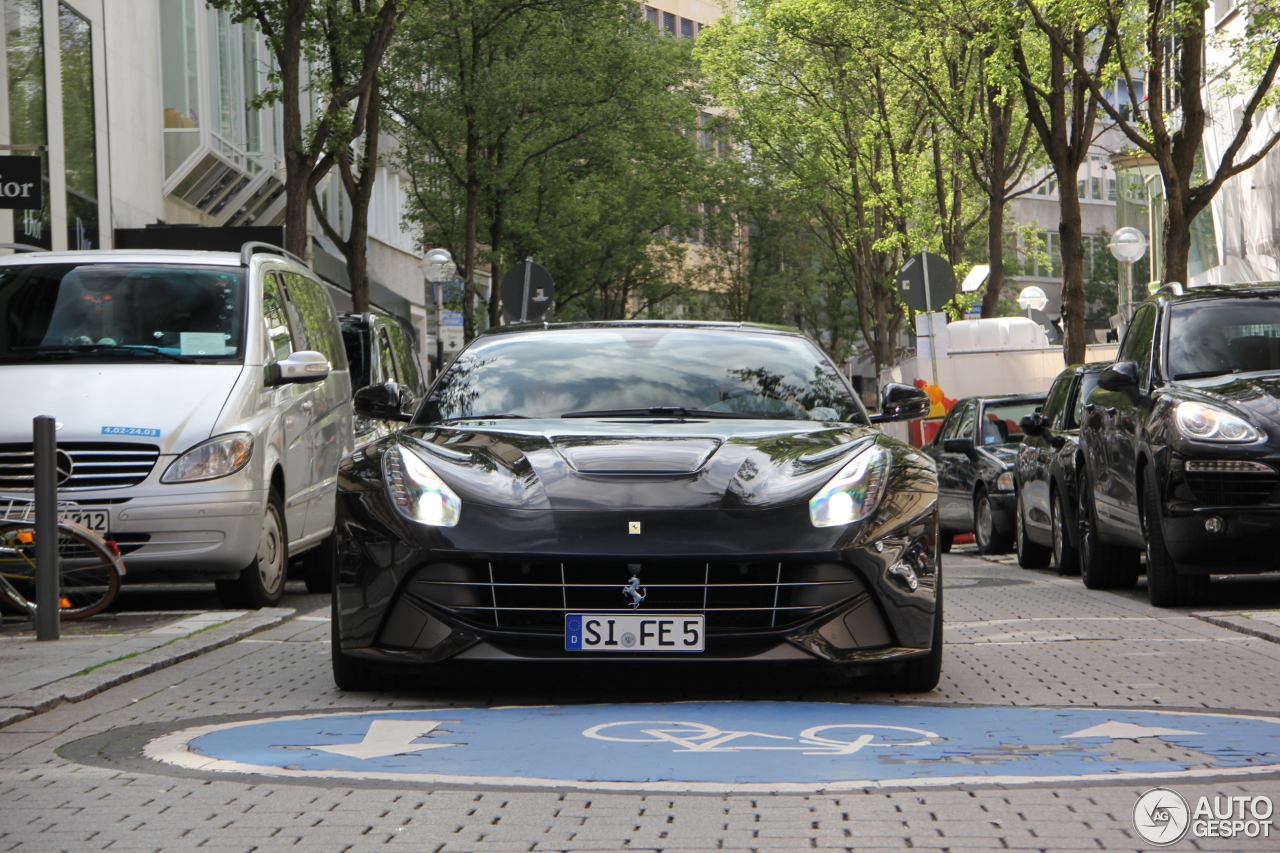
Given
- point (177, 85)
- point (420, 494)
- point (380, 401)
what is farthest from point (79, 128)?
point (420, 494)

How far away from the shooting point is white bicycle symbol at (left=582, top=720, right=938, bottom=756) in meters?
5.57

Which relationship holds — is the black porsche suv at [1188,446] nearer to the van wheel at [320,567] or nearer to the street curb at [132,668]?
the street curb at [132,668]

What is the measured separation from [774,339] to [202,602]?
4.90 metres

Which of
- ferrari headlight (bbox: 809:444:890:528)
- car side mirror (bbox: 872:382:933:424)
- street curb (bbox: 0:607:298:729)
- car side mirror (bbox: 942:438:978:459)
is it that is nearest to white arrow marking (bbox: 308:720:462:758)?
street curb (bbox: 0:607:298:729)

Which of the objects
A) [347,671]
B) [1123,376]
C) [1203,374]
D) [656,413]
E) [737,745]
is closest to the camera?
[737,745]

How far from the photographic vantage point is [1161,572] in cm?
1066

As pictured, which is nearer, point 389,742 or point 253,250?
point 389,742

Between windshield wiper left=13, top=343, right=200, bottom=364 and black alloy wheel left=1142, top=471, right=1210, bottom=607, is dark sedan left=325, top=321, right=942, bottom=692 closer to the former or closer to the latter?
windshield wiper left=13, top=343, right=200, bottom=364

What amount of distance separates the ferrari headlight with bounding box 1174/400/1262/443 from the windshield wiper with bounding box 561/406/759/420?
147 inches

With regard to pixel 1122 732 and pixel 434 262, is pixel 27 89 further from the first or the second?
pixel 1122 732

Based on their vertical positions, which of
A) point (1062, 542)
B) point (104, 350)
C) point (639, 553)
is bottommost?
point (1062, 542)

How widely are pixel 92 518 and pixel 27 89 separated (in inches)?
563

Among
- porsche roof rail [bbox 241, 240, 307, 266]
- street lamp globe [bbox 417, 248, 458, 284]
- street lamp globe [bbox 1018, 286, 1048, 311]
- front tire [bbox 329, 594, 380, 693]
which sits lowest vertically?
front tire [bbox 329, 594, 380, 693]

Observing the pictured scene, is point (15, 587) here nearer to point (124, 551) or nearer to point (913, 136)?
point (124, 551)
